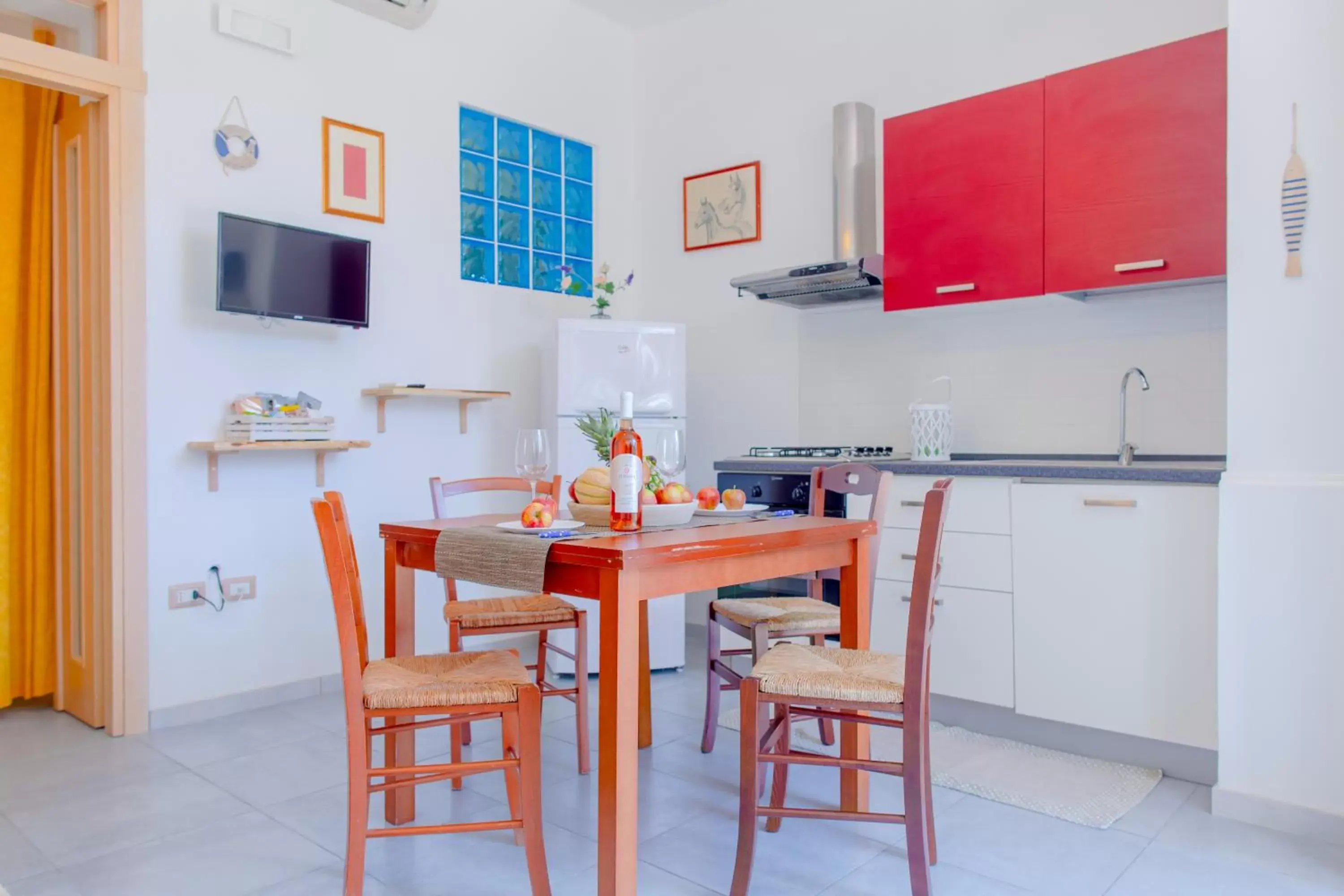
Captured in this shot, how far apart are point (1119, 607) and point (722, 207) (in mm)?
2827

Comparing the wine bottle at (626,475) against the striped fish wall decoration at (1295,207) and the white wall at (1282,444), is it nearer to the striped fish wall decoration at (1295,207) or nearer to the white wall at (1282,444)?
the white wall at (1282,444)

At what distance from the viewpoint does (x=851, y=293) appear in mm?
4066

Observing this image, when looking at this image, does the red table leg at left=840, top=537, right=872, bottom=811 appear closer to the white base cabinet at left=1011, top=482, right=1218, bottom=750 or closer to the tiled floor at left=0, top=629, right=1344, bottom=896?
the tiled floor at left=0, top=629, right=1344, bottom=896

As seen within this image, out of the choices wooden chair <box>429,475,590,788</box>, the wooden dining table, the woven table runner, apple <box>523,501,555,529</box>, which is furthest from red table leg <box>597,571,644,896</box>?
wooden chair <box>429,475,590,788</box>

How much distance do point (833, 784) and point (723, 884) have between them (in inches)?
27.1

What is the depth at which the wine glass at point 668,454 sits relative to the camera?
221cm

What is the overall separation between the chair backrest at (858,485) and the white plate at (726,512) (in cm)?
29

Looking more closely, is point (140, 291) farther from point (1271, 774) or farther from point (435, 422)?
point (1271, 774)

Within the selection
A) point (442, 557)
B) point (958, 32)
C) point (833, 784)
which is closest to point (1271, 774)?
point (833, 784)

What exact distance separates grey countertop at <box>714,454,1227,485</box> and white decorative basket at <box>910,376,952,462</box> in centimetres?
9

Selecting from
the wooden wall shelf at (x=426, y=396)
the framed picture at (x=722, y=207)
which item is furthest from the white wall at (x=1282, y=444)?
the wooden wall shelf at (x=426, y=396)

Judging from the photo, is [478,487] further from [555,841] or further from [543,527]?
[555,841]

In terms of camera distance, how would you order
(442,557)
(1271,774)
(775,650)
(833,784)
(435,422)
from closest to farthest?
(442,557)
(775,650)
(1271,774)
(833,784)
(435,422)

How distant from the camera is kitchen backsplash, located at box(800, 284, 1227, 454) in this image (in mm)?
3236
